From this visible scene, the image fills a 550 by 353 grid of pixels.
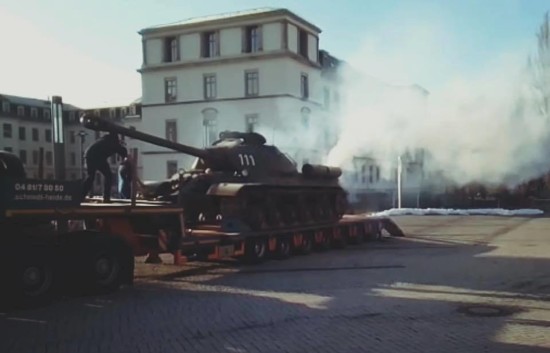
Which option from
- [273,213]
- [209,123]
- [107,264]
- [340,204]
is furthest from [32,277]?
[209,123]

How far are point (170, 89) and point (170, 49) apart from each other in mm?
3549

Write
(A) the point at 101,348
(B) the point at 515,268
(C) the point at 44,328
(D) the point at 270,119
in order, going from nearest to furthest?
(A) the point at 101,348, (C) the point at 44,328, (B) the point at 515,268, (D) the point at 270,119

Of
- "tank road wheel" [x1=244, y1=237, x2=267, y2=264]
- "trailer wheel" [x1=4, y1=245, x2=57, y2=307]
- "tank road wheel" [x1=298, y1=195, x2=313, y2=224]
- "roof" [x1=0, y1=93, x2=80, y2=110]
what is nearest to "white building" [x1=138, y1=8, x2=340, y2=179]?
"roof" [x1=0, y1=93, x2=80, y2=110]

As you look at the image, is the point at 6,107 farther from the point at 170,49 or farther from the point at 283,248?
the point at 283,248

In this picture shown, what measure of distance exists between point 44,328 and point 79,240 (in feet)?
7.65

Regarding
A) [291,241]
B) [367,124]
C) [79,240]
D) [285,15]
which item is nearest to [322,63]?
[285,15]

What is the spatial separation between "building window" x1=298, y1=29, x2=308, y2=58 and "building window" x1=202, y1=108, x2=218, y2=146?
29.4 feet

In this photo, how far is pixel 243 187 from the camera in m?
15.2

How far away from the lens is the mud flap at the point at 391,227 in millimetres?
21219

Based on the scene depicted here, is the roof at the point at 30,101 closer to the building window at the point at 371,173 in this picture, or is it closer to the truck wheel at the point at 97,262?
the building window at the point at 371,173

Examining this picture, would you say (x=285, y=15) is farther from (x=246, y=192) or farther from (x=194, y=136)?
(x=246, y=192)

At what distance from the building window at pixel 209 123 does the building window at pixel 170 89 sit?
3.65 m

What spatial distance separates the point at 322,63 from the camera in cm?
5334

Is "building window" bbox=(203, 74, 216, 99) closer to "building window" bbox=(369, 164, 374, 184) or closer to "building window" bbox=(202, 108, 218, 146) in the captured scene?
"building window" bbox=(202, 108, 218, 146)
